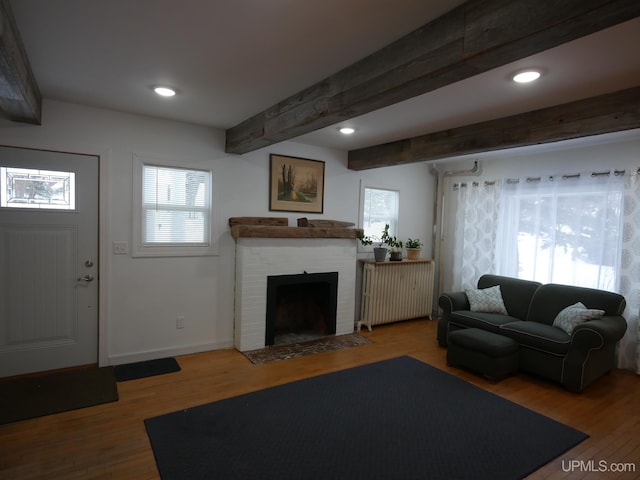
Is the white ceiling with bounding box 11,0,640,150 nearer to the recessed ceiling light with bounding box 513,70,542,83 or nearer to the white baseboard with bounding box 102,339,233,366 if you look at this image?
the recessed ceiling light with bounding box 513,70,542,83

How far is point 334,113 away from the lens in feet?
7.52

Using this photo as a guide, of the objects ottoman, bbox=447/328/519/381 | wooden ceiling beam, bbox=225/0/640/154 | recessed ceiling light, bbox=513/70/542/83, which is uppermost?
recessed ceiling light, bbox=513/70/542/83

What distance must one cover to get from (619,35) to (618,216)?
9.11 ft

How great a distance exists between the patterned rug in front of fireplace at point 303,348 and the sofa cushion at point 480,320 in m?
1.10

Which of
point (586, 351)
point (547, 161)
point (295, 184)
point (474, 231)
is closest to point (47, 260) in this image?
point (295, 184)

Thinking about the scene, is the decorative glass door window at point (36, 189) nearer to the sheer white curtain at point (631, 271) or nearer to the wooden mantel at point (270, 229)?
the wooden mantel at point (270, 229)

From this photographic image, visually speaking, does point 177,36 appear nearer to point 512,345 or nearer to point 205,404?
point 205,404

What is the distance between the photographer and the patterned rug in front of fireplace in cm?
377

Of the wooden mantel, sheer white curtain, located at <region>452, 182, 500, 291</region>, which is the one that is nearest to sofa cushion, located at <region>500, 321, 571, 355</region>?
sheer white curtain, located at <region>452, 182, 500, 291</region>

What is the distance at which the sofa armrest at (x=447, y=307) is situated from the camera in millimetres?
4293

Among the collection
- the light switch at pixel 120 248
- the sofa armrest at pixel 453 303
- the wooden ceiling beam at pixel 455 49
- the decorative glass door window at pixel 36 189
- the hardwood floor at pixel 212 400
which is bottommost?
the hardwood floor at pixel 212 400

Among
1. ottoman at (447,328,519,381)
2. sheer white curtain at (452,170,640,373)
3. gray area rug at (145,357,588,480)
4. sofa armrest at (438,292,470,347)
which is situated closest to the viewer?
gray area rug at (145,357,588,480)

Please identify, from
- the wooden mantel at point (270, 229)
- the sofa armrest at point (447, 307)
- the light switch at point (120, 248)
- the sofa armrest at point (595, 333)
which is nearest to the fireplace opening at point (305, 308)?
the wooden mantel at point (270, 229)

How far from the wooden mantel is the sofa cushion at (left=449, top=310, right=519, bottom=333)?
5.75 feet
